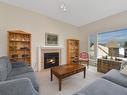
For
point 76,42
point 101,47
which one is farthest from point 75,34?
point 101,47

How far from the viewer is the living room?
136 inches

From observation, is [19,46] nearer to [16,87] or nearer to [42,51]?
[42,51]

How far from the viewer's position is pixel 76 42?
622 cm

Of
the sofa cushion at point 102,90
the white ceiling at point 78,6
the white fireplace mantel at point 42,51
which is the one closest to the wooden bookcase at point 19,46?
the white fireplace mantel at point 42,51

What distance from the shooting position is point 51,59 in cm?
516

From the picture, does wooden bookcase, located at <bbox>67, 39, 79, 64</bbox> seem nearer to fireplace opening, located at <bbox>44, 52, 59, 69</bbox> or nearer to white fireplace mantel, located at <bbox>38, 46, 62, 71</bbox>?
fireplace opening, located at <bbox>44, 52, 59, 69</bbox>

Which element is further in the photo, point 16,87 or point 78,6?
point 78,6

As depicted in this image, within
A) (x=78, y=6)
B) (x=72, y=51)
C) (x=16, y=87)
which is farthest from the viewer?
(x=72, y=51)

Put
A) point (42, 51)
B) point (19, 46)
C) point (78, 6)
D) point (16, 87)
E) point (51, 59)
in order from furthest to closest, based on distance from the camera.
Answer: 1. point (51, 59)
2. point (42, 51)
3. point (19, 46)
4. point (78, 6)
5. point (16, 87)

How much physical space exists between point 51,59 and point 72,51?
5.11 feet

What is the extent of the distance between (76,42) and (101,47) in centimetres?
157

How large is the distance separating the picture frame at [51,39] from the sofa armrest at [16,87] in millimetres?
3360

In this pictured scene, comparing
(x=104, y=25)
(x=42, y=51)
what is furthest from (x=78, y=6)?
(x=42, y=51)

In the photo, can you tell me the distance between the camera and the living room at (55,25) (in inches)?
136
